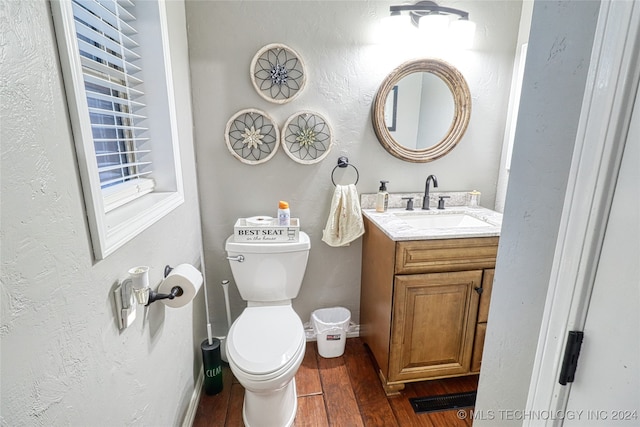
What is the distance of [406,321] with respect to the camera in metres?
1.59

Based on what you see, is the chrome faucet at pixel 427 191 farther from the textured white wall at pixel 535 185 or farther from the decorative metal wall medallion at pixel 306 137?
the textured white wall at pixel 535 185

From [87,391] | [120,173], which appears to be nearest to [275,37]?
[120,173]

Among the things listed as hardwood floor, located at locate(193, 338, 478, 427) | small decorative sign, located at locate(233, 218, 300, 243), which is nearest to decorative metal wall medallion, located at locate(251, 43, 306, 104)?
small decorative sign, located at locate(233, 218, 300, 243)

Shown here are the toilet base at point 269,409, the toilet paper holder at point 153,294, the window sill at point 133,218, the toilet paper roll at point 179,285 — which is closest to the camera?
the window sill at point 133,218

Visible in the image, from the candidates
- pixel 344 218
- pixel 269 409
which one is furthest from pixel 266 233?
pixel 269 409

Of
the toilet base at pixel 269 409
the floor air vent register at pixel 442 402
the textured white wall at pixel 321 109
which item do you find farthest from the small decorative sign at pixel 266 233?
the floor air vent register at pixel 442 402

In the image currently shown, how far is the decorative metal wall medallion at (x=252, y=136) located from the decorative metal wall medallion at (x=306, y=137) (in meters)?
0.07

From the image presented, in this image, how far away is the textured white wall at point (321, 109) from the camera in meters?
1.71

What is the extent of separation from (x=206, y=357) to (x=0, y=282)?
1324 millimetres

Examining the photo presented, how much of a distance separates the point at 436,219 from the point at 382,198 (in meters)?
0.38

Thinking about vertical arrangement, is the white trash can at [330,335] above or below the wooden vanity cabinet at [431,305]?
below

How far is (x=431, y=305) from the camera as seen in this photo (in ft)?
5.26

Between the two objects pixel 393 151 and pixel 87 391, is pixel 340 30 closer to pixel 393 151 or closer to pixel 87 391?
pixel 393 151

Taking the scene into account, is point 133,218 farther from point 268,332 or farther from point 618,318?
point 618,318
